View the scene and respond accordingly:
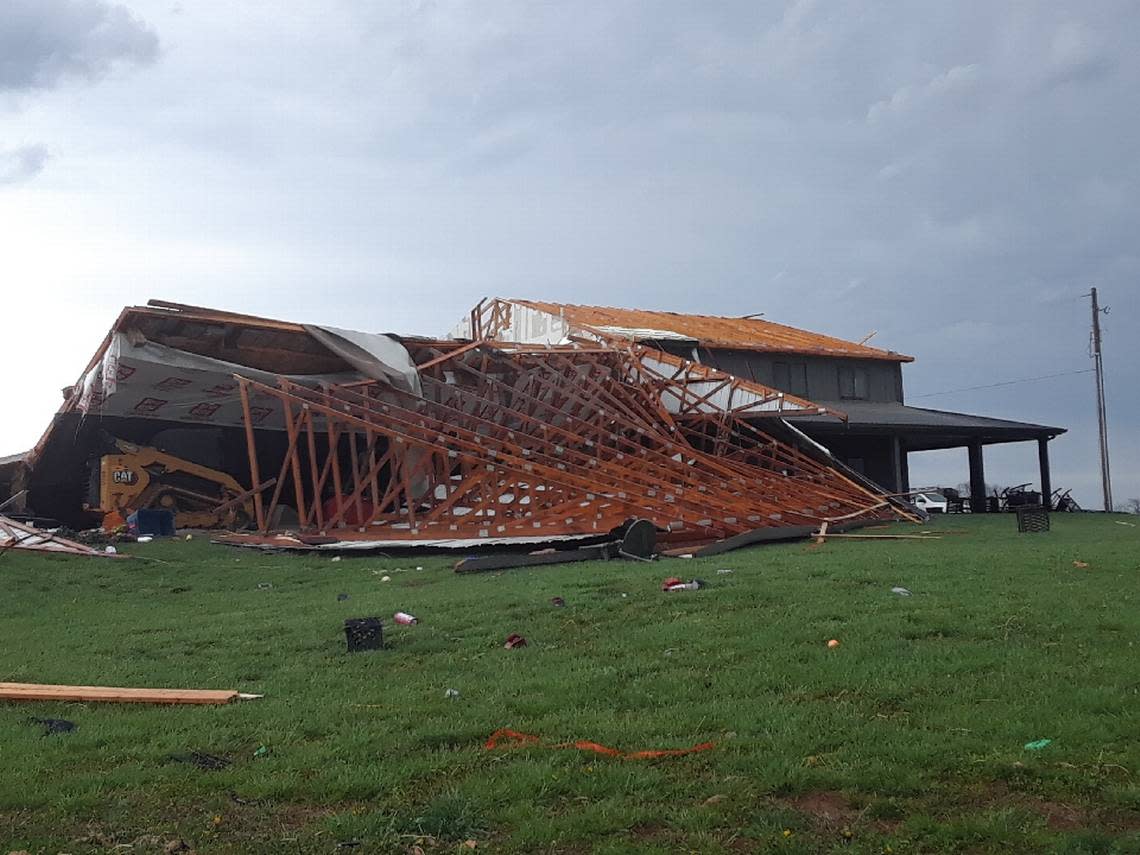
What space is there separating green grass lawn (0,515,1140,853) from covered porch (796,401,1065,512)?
20.3 metres

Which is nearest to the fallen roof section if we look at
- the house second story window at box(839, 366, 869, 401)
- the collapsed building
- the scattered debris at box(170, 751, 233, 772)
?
the collapsed building

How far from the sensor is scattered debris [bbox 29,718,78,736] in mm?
6078

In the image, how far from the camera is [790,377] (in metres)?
33.8

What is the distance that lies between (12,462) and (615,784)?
27148 millimetres

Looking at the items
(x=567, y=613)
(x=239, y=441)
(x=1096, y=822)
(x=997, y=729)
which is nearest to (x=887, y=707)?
(x=997, y=729)

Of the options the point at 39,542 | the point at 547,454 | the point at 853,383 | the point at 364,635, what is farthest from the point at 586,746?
the point at 853,383

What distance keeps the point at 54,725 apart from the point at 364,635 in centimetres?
262

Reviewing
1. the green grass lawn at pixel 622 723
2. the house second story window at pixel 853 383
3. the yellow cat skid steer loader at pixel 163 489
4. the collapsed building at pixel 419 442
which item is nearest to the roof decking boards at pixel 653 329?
the house second story window at pixel 853 383

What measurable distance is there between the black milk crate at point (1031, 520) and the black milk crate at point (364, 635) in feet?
51.4

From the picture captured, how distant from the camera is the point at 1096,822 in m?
4.14

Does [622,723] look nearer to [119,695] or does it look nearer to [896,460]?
[119,695]

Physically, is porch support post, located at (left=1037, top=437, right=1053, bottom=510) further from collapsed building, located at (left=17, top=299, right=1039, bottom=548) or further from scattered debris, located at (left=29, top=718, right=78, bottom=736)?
scattered debris, located at (left=29, top=718, right=78, bottom=736)

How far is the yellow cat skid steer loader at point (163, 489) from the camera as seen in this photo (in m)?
21.5

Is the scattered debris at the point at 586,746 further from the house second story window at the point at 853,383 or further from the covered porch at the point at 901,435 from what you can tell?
the house second story window at the point at 853,383
